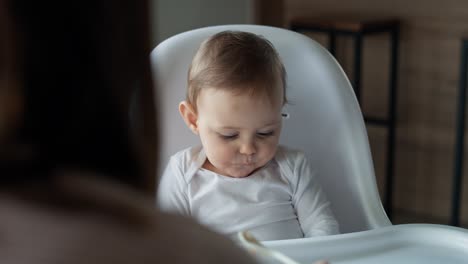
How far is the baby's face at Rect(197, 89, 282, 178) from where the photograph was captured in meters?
1.20

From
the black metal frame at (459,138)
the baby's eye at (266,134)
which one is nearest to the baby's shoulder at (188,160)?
the baby's eye at (266,134)

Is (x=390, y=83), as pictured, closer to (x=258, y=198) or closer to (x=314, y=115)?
(x=314, y=115)

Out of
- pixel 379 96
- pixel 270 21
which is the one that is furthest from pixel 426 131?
pixel 270 21

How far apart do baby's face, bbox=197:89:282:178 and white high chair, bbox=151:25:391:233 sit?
98mm

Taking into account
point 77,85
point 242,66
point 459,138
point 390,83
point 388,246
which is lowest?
point 459,138

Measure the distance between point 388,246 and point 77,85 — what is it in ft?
2.54

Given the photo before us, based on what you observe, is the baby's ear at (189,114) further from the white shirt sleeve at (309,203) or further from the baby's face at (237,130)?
the white shirt sleeve at (309,203)

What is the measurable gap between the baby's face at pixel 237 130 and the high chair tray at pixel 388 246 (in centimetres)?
22

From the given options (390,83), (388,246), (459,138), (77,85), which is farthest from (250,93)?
(390,83)

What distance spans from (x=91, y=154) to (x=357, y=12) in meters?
2.41

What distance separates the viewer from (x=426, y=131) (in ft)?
9.00

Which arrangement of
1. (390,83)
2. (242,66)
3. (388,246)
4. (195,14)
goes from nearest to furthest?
(388,246), (242,66), (390,83), (195,14)

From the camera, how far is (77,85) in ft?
1.31

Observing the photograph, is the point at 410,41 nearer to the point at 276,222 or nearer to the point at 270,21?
the point at 270,21
